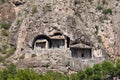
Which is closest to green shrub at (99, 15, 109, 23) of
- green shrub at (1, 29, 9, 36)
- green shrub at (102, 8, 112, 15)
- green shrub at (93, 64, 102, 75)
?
green shrub at (102, 8, 112, 15)

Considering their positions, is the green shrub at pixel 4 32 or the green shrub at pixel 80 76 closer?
the green shrub at pixel 80 76

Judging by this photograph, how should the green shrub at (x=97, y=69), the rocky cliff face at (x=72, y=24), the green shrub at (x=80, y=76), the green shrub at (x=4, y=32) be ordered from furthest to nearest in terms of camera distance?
the green shrub at (x=4, y=32)
the rocky cliff face at (x=72, y=24)
the green shrub at (x=97, y=69)
the green shrub at (x=80, y=76)

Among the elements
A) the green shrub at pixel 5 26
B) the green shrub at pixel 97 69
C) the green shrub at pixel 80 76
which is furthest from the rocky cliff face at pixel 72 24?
the green shrub at pixel 97 69

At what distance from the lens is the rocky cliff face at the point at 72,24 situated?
69750mm

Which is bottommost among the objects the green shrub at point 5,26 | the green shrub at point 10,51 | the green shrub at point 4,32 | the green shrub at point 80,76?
the green shrub at point 10,51

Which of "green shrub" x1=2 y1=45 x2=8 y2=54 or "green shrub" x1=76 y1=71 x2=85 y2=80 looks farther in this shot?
"green shrub" x1=2 y1=45 x2=8 y2=54

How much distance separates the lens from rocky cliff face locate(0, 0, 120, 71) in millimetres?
69750

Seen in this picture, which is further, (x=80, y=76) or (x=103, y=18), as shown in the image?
(x=103, y=18)

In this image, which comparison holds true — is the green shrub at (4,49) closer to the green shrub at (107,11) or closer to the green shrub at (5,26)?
the green shrub at (5,26)

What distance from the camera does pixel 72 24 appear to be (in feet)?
230

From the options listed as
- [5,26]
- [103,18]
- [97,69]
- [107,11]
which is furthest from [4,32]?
[97,69]

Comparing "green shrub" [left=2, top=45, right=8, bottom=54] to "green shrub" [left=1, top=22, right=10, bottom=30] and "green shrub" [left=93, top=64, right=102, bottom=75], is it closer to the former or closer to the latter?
"green shrub" [left=1, top=22, right=10, bottom=30]

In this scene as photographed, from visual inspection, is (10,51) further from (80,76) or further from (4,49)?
(80,76)

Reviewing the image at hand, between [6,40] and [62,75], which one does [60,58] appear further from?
[6,40]
